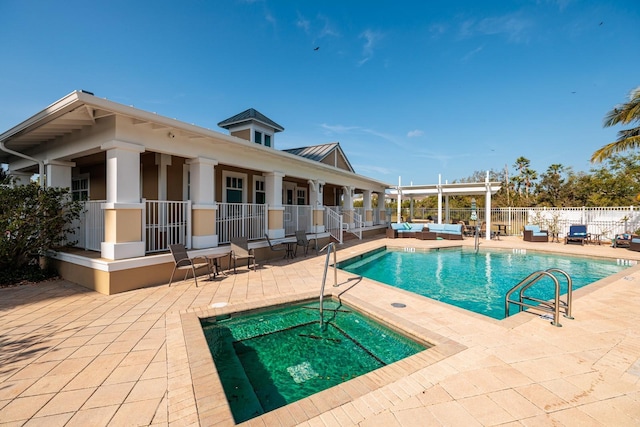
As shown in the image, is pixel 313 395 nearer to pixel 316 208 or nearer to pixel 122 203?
pixel 122 203

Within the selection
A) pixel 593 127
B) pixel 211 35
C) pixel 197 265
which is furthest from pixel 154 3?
pixel 593 127

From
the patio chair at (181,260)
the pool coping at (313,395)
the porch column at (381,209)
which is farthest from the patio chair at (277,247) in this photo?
the porch column at (381,209)

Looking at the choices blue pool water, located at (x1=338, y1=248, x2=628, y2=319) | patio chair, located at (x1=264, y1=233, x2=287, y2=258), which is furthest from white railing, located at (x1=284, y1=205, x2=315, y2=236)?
blue pool water, located at (x1=338, y1=248, x2=628, y2=319)

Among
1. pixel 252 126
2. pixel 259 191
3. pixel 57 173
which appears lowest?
pixel 259 191

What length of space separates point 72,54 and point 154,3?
3.36 metres

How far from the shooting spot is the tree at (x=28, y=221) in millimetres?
6309

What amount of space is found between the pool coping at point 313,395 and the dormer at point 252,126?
10.4m

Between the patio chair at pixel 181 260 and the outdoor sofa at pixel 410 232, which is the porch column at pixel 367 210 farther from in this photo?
the patio chair at pixel 181 260

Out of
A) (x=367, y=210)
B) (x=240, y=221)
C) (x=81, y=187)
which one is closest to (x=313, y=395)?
(x=240, y=221)

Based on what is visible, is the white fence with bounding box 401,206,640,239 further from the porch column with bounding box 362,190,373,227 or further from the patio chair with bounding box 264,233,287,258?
the patio chair with bounding box 264,233,287,258

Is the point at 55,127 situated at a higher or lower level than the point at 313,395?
higher

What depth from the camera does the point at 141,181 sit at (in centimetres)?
893

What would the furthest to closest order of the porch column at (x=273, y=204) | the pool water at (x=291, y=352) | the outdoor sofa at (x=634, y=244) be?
the outdoor sofa at (x=634, y=244) < the porch column at (x=273, y=204) < the pool water at (x=291, y=352)

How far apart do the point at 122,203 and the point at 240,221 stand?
3775mm
